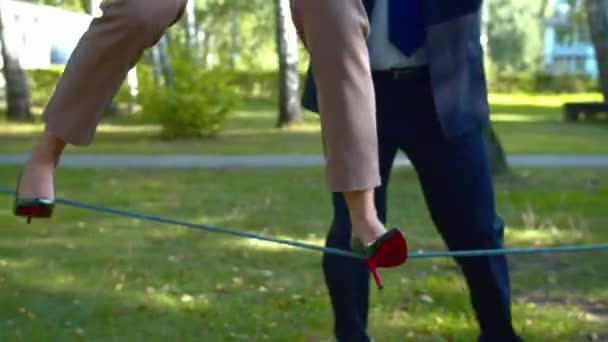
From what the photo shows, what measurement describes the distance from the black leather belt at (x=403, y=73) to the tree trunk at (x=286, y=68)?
18.6 m

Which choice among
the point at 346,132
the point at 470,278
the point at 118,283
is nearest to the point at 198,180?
the point at 118,283

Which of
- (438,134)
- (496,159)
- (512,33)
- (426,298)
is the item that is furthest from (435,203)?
(512,33)

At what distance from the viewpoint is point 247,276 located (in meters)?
6.32

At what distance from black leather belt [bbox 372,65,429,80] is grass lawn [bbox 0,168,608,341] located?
4.90ft

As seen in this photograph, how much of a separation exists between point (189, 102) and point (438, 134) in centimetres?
1657

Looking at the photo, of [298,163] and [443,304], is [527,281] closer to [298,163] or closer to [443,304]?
[443,304]

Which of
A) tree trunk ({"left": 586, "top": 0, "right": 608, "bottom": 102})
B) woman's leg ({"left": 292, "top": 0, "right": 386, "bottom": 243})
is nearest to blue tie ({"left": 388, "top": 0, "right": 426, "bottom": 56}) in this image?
woman's leg ({"left": 292, "top": 0, "right": 386, "bottom": 243})

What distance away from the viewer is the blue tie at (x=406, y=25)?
11.8 feet

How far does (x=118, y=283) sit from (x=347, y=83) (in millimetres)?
3452

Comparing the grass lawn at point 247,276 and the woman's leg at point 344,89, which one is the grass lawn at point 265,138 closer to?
the grass lawn at point 247,276

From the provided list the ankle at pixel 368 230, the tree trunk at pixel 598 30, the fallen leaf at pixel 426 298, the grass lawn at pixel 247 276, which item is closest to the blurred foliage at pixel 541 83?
the tree trunk at pixel 598 30

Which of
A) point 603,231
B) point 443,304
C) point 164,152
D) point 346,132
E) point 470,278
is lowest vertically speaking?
point 164,152

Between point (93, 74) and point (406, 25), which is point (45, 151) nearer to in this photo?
point (93, 74)

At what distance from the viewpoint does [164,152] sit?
1669 centimetres
